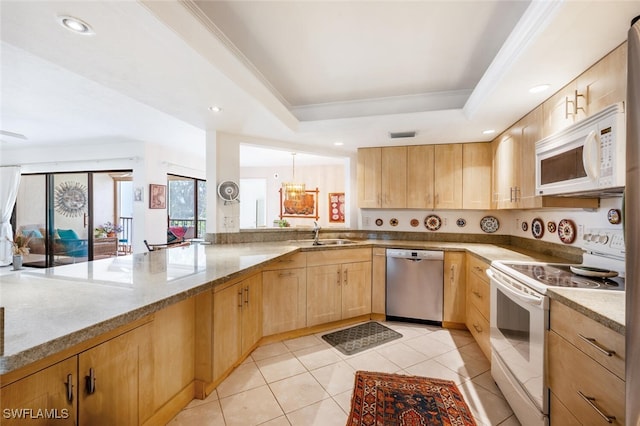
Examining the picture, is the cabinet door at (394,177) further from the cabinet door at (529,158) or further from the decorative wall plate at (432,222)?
the cabinet door at (529,158)

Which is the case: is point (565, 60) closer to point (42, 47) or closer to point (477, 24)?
point (477, 24)

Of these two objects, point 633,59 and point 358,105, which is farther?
point 358,105

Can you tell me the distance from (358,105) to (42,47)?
7.70ft

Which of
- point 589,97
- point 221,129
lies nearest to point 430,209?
point 589,97

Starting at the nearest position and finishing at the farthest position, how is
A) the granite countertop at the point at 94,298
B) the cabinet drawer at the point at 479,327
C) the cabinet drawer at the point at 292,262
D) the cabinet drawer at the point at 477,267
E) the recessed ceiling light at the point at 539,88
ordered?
1. the granite countertop at the point at 94,298
2. the recessed ceiling light at the point at 539,88
3. the cabinet drawer at the point at 479,327
4. the cabinet drawer at the point at 477,267
5. the cabinet drawer at the point at 292,262

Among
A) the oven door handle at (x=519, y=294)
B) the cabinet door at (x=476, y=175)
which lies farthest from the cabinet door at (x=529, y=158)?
the cabinet door at (x=476, y=175)

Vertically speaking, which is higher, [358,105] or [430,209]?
[358,105]

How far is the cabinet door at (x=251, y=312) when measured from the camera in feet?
7.43

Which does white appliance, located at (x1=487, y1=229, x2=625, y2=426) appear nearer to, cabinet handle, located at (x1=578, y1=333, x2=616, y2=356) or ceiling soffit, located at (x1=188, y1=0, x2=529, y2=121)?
cabinet handle, located at (x1=578, y1=333, x2=616, y2=356)

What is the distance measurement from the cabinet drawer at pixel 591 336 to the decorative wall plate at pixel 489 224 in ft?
7.58

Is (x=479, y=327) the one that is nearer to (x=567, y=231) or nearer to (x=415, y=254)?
(x=415, y=254)

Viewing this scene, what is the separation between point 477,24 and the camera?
1712 mm

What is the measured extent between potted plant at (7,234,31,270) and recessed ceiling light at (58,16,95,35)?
6.20m

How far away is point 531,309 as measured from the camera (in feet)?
5.01
